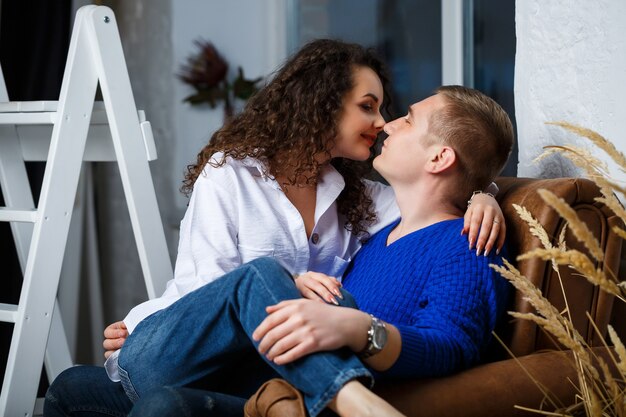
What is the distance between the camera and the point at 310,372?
140 centimetres

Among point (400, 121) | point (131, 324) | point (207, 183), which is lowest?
point (131, 324)

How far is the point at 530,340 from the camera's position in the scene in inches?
67.8

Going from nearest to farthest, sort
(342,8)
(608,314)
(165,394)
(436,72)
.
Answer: (165,394)
(608,314)
(436,72)
(342,8)

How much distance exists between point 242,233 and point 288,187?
0.23 metres

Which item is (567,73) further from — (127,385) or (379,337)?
(127,385)

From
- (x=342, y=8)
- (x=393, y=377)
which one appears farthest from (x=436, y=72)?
(x=393, y=377)

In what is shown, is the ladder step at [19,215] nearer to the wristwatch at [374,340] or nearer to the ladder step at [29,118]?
the ladder step at [29,118]

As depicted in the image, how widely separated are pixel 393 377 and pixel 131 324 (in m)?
0.74

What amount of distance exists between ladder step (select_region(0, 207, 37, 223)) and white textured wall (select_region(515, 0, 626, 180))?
1352 millimetres

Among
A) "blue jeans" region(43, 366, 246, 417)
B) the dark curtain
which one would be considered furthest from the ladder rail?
the dark curtain

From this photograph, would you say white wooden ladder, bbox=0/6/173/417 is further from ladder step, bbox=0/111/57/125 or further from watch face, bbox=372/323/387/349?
watch face, bbox=372/323/387/349

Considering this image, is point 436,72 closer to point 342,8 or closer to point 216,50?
point 342,8

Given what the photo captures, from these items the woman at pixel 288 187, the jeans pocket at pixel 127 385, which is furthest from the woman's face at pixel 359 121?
the jeans pocket at pixel 127 385

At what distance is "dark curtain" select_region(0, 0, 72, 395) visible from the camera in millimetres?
3416
